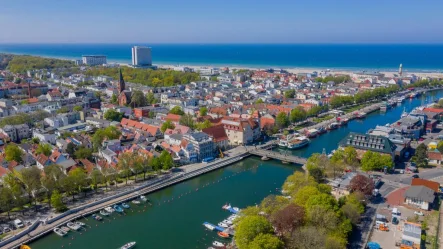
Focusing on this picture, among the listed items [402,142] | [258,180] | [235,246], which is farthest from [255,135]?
[235,246]

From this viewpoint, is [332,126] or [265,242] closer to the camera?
[265,242]

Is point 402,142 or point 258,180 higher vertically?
point 402,142

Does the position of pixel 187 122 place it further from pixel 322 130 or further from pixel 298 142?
pixel 322 130

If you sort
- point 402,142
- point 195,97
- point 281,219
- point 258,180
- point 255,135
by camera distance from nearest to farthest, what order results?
point 281,219 → point 258,180 → point 402,142 → point 255,135 → point 195,97

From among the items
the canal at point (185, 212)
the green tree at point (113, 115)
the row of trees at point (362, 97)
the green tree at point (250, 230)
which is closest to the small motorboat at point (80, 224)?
the canal at point (185, 212)

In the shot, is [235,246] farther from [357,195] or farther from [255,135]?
[255,135]

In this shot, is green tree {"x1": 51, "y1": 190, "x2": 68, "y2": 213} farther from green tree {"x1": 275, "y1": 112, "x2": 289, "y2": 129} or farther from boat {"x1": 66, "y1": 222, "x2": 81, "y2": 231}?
green tree {"x1": 275, "y1": 112, "x2": 289, "y2": 129}

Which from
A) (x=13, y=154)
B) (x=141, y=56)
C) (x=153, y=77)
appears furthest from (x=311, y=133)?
(x=141, y=56)

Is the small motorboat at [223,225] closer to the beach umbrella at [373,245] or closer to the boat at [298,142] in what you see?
the beach umbrella at [373,245]
